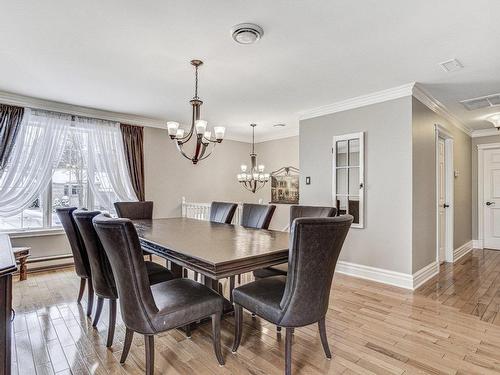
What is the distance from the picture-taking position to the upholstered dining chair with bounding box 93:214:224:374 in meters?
1.62

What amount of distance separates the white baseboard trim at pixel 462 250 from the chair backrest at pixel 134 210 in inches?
199

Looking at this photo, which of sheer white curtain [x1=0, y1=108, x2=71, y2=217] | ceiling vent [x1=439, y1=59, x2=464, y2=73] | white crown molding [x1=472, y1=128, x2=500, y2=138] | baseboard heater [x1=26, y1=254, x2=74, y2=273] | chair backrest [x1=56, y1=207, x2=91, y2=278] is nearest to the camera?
chair backrest [x1=56, y1=207, x2=91, y2=278]

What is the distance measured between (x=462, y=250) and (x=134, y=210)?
582cm

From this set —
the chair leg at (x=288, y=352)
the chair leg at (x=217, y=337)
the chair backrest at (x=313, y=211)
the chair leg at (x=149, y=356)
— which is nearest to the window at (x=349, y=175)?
the chair backrest at (x=313, y=211)

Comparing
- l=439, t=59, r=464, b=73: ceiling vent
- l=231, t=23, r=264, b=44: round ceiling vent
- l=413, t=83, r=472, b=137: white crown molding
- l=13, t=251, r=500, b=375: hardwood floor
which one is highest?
l=231, t=23, r=264, b=44: round ceiling vent

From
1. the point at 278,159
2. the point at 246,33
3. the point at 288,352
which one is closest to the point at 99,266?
the point at 288,352

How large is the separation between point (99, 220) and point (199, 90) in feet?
8.24

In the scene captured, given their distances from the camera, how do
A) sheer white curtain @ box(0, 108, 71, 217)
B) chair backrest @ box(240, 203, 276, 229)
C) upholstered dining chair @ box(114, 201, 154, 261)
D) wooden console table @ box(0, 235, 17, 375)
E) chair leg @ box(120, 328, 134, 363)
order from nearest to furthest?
wooden console table @ box(0, 235, 17, 375) < chair leg @ box(120, 328, 134, 363) < chair backrest @ box(240, 203, 276, 229) < upholstered dining chair @ box(114, 201, 154, 261) < sheer white curtain @ box(0, 108, 71, 217)

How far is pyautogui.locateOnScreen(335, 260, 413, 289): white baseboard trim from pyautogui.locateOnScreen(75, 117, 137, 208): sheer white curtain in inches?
143

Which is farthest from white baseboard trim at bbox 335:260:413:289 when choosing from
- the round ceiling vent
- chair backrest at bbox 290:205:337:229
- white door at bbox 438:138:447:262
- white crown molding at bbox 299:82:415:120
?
the round ceiling vent

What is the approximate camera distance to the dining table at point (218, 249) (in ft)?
5.63

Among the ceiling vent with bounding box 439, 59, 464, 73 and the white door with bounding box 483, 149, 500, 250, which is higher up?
the ceiling vent with bounding box 439, 59, 464, 73

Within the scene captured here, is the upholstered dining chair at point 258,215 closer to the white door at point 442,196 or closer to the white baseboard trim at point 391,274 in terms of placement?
the white baseboard trim at point 391,274

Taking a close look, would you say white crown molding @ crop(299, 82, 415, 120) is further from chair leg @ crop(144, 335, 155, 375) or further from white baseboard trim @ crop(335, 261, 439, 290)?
chair leg @ crop(144, 335, 155, 375)
